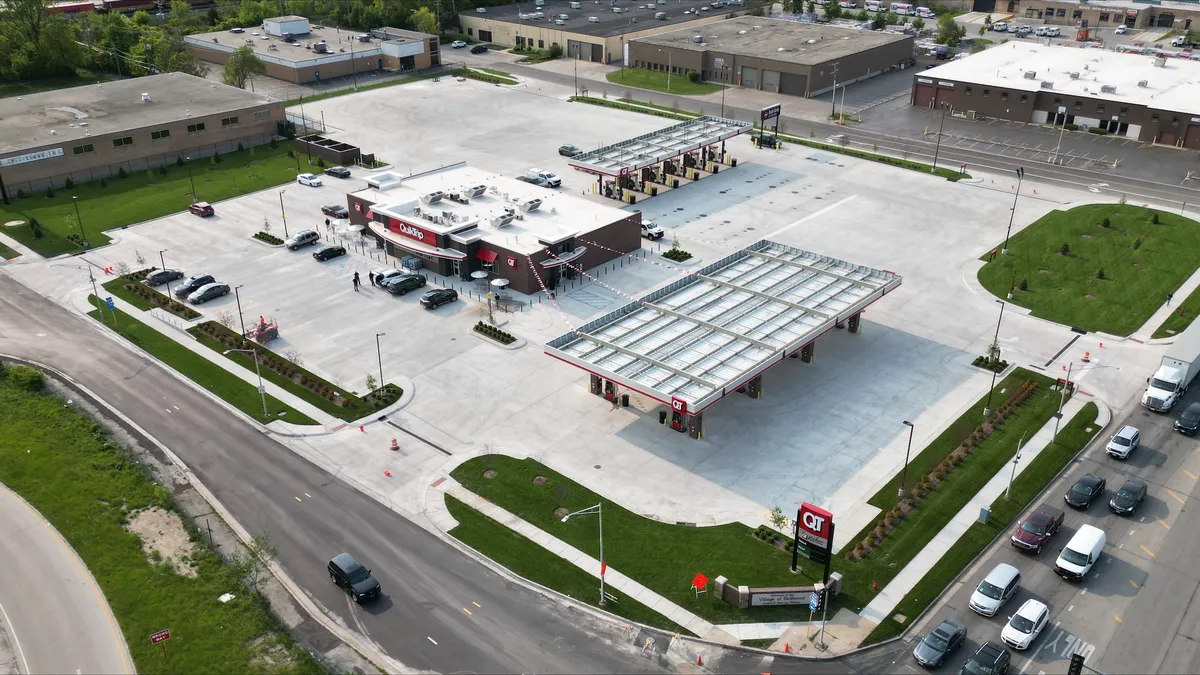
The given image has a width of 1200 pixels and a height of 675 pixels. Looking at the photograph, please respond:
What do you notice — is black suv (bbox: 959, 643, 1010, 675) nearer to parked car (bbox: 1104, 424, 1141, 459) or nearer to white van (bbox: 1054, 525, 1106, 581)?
white van (bbox: 1054, 525, 1106, 581)

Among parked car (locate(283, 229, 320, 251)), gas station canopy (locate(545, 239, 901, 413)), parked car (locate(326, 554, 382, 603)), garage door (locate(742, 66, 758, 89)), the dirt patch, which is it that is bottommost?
the dirt patch

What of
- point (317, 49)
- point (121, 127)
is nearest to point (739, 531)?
point (121, 127)

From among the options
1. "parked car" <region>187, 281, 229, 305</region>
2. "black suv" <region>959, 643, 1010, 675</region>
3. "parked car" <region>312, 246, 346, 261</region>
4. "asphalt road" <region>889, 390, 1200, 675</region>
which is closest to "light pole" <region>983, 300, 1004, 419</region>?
"asphalt road" <region>889, 390, 1200, 675</region>

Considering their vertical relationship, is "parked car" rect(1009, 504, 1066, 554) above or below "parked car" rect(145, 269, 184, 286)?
below

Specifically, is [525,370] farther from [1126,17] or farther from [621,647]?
[1126,17]

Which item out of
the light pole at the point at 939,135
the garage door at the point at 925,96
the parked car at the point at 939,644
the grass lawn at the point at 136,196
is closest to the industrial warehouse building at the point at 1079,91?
the garage door at the point at 925,96

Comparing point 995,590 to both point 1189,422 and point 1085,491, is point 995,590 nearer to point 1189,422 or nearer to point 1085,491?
point 1085,491

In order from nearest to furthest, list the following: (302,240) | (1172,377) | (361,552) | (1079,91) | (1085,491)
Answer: (361,552) < (1085,491) < (1172,377) < (302,240) < (1079,91)

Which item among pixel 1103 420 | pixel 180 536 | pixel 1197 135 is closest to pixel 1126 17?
pixel 1197 135
